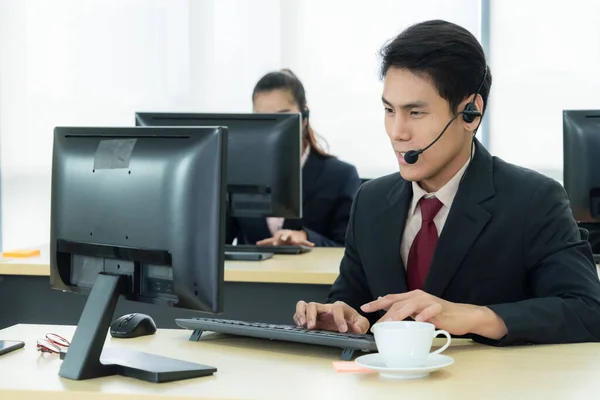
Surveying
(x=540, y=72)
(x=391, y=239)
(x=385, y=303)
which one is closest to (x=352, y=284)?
(x=391, y=239)

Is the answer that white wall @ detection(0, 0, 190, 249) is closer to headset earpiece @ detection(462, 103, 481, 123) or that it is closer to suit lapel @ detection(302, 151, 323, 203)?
suit lapel @ detection(302, 151, 323, 203)

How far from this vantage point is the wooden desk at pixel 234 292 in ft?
9.40

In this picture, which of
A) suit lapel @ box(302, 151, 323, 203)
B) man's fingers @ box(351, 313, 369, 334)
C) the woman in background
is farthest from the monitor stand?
suit lapel @ box(302, 151, 323, 203)

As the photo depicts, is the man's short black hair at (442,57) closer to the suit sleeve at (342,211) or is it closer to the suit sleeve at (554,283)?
the suit sleeve at (554,283)

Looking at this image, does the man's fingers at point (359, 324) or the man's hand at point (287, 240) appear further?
the man's hand at point (287, 240)

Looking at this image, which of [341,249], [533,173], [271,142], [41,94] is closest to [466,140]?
[533,173]

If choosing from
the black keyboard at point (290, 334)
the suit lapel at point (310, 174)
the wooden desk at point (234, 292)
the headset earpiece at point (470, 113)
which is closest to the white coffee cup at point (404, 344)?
the black keyboard at point (290, 334)

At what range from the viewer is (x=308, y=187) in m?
3.79

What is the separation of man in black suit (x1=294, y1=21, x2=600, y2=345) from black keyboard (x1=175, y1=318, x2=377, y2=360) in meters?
0.12

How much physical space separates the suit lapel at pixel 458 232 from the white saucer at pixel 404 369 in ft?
1.31

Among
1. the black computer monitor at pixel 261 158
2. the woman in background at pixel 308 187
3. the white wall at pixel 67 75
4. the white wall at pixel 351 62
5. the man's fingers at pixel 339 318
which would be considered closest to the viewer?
the man's fingers at pixel 339 318

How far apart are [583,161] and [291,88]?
1.36 meters

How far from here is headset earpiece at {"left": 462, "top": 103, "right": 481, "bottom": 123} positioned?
1.96 metres

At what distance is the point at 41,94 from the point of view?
564cm
